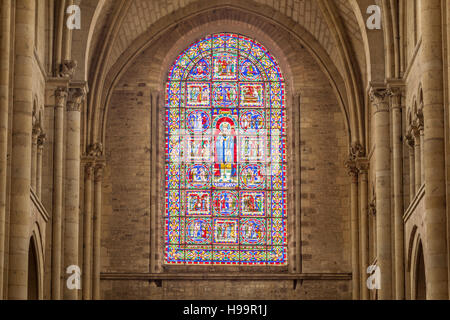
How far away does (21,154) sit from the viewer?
75.3ft

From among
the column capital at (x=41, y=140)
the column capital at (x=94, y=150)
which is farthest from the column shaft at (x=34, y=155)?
the column capital at (x=94, y=150)

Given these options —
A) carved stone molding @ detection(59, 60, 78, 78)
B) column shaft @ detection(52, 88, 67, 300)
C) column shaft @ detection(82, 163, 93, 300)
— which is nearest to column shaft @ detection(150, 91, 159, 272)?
column shaft @ detection(82, 163, 93, 300)

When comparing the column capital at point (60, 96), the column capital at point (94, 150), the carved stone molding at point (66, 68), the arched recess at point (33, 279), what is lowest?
the arched recess at point (33, 279)

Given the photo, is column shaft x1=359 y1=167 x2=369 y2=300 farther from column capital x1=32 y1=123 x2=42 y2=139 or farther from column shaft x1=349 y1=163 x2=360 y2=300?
column capital x1=32 y1=123 x2=42 y2=139

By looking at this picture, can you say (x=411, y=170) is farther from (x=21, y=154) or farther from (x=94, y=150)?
(x=94, y=150)

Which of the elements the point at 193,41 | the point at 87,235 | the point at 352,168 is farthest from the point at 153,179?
the point at 352,168

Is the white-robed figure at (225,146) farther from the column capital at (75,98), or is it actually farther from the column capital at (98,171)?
the column capital at (75,98)

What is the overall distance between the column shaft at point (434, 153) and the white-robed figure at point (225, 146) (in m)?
15.0

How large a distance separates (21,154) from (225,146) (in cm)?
1494

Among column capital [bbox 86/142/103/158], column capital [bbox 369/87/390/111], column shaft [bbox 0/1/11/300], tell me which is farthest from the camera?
column capital [bbox 86/142/103/158]

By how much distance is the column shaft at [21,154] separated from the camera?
74.4ft

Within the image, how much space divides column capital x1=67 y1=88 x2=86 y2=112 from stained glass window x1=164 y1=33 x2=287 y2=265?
7507 millimetres

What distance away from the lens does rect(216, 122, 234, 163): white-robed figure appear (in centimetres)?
3731
